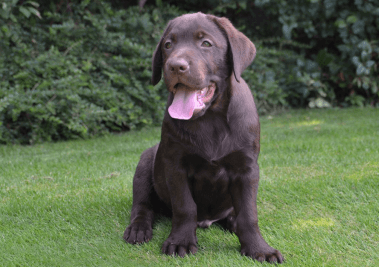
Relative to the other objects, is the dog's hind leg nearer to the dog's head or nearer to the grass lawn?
the grass lawn

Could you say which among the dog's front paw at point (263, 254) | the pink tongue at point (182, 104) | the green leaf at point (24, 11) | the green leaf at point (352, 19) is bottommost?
the dog's front paw at point (263, 254)

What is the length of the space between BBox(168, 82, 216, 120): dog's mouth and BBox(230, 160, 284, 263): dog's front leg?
45 centimetres

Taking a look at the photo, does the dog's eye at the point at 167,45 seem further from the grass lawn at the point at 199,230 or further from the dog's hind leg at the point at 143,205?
the grass lawn at the point at 199,230

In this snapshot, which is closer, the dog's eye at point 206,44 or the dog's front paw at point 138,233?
the dog's eye at point 206,44

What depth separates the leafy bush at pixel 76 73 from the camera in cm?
625

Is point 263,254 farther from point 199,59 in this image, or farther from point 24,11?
point 24,11

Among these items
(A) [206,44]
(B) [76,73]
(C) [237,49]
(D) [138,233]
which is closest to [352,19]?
(B) [76,73]

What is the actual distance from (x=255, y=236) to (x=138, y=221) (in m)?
0.78

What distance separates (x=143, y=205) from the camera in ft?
9.53

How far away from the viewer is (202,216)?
2789mm

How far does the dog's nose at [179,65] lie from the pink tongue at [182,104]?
0.58 feet

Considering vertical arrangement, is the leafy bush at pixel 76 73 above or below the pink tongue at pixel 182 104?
below

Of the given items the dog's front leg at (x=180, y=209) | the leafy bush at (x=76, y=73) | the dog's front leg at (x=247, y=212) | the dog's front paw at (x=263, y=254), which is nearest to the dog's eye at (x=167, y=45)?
the dog's front leg at (x=180, y=209)

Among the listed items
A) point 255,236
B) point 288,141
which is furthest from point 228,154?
point 288,141
